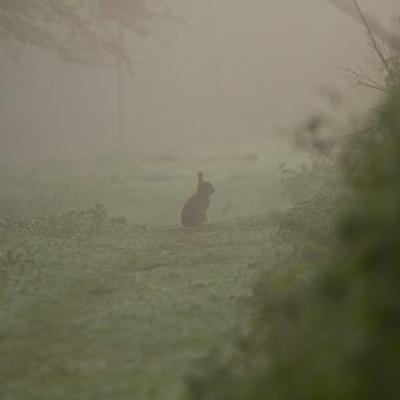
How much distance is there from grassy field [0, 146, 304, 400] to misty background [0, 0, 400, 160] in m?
22.3

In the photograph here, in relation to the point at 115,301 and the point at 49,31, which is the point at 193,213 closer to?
the point at 115,301

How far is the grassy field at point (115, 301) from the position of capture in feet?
19.0

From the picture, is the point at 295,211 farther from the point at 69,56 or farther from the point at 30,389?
the point at 69,56

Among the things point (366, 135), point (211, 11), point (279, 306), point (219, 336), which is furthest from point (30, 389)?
point (211, 11)

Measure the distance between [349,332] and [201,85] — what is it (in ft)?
197

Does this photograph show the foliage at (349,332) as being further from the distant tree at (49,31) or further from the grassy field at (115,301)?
the distant tree at (49,31)

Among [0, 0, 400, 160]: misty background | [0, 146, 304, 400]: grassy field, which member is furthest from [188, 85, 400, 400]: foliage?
[0, 0, 400, 160]: misty background

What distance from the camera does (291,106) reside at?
45719 millimetres

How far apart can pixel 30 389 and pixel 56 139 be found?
6481 centimetres

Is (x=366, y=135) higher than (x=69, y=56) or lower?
lower

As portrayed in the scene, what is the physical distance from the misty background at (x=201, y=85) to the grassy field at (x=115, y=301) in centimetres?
2235

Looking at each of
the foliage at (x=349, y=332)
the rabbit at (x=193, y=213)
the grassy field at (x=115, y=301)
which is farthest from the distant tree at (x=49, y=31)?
the foliage at (x=349, y=332)

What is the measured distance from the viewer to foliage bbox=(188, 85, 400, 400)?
3232mm

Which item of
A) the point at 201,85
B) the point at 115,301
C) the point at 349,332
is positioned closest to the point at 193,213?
the point at 115,301
